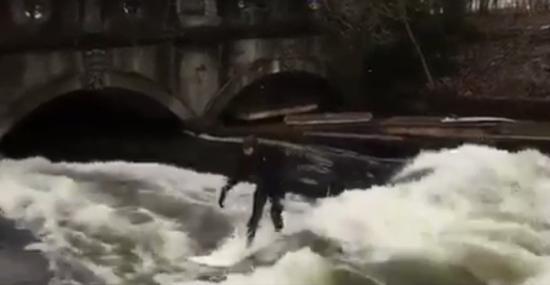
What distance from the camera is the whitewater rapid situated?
1827 millimetres

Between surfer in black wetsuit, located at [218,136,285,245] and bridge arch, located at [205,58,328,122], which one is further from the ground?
bridge arch, located at [205,58,328,122]

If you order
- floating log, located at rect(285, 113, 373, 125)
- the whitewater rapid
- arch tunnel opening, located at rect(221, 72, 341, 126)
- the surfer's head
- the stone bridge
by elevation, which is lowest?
the whitewater rapid

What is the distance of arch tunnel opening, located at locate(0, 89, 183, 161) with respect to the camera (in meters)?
1.89

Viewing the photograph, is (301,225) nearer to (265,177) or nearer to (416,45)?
(265,177)

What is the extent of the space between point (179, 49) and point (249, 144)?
0.24 m

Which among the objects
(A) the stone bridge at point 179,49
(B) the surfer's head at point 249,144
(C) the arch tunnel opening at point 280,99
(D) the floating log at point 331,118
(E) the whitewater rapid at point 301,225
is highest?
(A) the stone bridge at point 179,49

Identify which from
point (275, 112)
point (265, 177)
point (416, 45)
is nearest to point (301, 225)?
point (265, 177)

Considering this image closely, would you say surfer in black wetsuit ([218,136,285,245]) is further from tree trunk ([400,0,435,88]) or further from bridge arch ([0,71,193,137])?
tree trunk ([400,0,435,88])

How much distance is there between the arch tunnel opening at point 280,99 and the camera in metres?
1.92

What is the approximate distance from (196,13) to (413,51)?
0.42 metres

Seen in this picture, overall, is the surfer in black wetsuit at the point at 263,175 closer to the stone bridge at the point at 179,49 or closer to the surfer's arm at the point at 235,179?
the surfer's arm at the point at 235,179

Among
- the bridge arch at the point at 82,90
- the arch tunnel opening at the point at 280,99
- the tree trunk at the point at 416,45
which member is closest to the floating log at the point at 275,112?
the arch tunnel opening at the point at 280,99

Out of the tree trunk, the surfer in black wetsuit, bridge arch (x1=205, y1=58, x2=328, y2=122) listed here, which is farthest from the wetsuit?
the tree trunk

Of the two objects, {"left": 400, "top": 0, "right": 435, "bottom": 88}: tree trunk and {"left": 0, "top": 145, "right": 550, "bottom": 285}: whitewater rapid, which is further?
{"left": 400, "top": 0, "right": 435, "bottom": 88}: tree trunk
